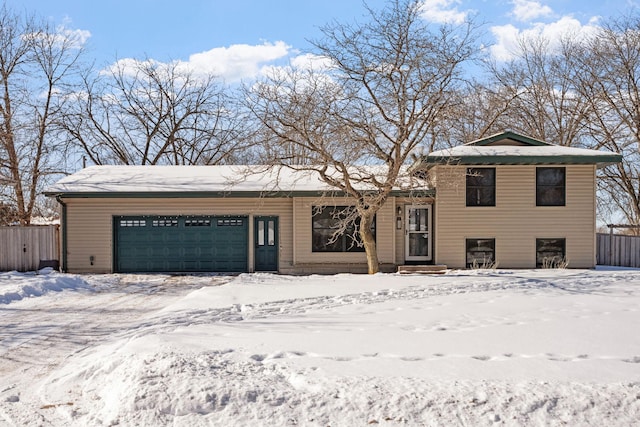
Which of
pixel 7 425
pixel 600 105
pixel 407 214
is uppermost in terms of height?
pixel 600 105

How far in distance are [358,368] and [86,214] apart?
1477 centimetres

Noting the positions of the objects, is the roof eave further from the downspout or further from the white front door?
the downspout

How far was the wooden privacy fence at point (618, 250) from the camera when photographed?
1958 cm

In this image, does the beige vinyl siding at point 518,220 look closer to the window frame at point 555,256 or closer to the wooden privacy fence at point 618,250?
the window frame at point 555,256

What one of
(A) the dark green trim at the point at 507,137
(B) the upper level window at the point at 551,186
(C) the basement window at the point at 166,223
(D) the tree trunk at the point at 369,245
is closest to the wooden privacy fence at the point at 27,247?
(C) the basement window at the point at 166,223

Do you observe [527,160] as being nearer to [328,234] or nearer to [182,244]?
[328,234]

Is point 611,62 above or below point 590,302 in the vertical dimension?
above

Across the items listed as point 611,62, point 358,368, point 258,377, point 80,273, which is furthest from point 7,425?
point 611,62

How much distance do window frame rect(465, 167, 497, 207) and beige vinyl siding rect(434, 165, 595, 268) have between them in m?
0.13

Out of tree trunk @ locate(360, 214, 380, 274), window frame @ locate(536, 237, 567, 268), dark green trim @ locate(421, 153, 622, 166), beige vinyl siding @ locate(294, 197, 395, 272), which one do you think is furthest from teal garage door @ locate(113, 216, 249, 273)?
window frame @ locate(536, 237, 567, 268)

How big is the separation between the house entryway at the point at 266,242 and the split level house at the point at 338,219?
0.03 metres

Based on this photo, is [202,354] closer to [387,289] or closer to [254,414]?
[254,414]

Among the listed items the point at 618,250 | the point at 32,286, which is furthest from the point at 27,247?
the point at 618,250

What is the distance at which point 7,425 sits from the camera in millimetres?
4855
